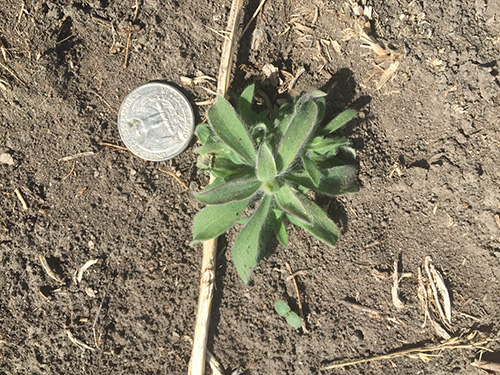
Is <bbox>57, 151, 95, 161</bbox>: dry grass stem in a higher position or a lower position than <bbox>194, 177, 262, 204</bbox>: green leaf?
lower

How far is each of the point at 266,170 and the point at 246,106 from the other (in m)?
0.62

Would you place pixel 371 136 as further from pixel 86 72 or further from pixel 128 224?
pixel 86 72

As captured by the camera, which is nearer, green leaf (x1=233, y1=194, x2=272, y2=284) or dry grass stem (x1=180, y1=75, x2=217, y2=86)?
green leaf (x1=233, y1=194, x2=272, y2=284)

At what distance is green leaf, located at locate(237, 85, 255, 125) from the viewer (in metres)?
2.86

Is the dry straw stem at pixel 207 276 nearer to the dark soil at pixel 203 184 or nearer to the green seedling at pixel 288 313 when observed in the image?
the dark soil at pixel 203 184

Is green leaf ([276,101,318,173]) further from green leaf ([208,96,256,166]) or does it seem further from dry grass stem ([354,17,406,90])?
dry grass stem ([354,17,406,90])

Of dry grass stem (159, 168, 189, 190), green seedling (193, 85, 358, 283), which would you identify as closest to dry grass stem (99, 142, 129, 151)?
dry grass stem (159, 168, 189, 190)

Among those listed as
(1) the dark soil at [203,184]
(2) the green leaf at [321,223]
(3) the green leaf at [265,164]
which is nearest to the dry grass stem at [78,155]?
(1) the dark soil at [203,184]

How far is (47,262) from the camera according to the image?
10.2 feet

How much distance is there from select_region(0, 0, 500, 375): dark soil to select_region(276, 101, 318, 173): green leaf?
27.7 inches

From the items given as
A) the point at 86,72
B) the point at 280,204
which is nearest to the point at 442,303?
the point at 280,204

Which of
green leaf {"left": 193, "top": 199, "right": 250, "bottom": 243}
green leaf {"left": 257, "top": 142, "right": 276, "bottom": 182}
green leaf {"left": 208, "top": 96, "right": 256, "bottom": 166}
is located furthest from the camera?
green leaf {"left": 193, "top": 199, "right": 250, "bottom": 243}

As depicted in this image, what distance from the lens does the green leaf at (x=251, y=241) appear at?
268 cm

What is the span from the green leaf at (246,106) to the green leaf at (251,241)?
22.0 inches
